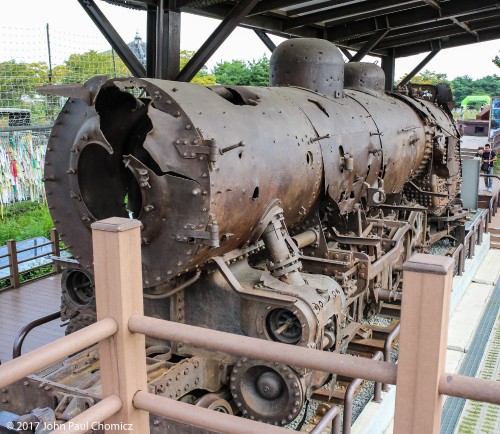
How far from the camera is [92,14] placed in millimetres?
5715

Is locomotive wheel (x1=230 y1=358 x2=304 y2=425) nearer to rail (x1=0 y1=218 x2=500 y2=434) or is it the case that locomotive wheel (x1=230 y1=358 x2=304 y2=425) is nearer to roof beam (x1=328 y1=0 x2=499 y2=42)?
rail (x1=0 y1=218 x2=500 y2=434)

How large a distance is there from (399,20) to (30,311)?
8034mm

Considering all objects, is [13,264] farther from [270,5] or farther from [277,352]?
[277,352]

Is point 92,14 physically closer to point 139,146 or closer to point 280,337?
point 139,146

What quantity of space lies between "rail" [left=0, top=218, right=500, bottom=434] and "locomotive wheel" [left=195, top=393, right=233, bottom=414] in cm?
202

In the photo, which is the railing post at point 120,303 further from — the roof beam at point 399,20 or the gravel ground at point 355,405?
the roof beam at point 399,20

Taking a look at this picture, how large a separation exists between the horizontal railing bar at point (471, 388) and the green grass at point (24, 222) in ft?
39.8

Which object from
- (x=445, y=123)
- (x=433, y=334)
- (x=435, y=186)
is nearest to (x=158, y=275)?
(x=433, y=334)

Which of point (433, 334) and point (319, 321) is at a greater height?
point (433, 334)

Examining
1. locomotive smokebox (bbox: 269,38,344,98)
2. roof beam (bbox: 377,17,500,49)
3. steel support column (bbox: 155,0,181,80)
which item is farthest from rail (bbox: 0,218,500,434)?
roof beam (bbox: 377,17,500,49)

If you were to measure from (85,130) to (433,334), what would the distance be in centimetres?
303

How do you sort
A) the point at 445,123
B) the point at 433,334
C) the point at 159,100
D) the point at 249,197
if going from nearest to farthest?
the point at 433,334
the point at 159,100
the point at 249,197
the point at 445,123

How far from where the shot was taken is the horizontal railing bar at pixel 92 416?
1698 millimetres

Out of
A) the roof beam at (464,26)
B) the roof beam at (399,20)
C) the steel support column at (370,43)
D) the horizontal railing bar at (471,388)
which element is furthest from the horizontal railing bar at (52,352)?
the roof beam at (464,26)
